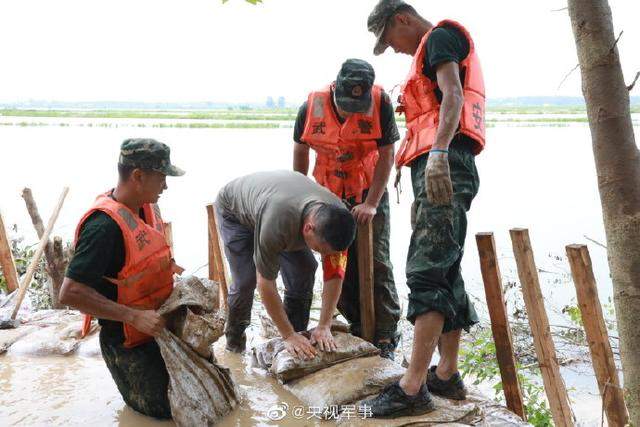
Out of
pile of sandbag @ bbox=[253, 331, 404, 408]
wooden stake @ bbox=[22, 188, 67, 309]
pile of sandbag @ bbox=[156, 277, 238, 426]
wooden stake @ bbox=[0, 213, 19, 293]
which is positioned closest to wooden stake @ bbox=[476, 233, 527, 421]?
pile of sandbag @ bbox=[253, 331, 404, 408]

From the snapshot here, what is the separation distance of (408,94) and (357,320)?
5.22ft

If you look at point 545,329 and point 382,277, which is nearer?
point 545,329

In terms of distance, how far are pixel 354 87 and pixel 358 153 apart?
44 cm

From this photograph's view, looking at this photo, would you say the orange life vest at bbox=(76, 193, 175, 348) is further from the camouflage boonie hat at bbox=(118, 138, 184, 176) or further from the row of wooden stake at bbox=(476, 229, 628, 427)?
the row of wooden stake at bbox=(476, 229, 628, 427)

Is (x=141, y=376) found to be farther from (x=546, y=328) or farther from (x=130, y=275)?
(x=546, y=328)

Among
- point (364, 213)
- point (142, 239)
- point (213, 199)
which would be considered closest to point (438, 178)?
point (364, 213)

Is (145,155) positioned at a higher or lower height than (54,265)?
higher

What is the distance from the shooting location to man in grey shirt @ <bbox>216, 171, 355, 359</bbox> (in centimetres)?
257

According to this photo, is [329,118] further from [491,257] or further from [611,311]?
[611,311]

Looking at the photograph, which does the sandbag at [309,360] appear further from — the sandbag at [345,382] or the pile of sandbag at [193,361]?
the pile of sandbag at [193,361]

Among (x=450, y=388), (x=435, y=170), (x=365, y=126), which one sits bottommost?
(x=450, y=388)

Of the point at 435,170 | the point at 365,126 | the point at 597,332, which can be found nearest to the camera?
the point at 435,170

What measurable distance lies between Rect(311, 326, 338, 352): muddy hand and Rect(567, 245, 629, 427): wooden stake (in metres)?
1.27

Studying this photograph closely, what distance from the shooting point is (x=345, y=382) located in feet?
9.45
